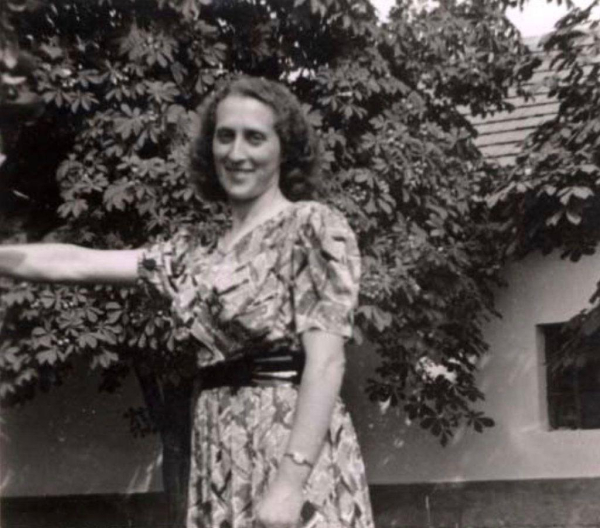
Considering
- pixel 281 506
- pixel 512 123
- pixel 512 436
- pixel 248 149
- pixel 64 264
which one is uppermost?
pixel 512 123

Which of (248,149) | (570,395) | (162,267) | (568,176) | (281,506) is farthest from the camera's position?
(570,395)

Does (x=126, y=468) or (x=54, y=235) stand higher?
(x=54, y=235)

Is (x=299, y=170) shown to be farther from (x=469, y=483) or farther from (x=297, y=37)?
(x=469, y=483)

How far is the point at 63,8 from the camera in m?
9.18

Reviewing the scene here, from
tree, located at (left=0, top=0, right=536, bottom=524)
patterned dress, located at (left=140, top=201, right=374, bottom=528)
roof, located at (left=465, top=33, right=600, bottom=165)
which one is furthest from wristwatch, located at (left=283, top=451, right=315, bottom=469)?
roof, located at (left=465, top=33, right=600, bottom=165)

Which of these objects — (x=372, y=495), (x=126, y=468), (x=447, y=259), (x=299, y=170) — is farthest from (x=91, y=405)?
(x=299, y=170)

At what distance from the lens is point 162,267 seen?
2986mm

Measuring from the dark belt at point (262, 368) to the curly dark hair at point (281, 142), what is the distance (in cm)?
41

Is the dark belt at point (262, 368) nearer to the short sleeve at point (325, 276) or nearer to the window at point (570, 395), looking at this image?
the short sleeve at point (325, 276)

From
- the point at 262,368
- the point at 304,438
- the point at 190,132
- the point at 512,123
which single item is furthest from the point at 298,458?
the point at 512,123

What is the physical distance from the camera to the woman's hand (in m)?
2.56

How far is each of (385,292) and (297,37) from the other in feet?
6.74

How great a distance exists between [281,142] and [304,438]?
707mm

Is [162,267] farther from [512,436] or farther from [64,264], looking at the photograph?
[512,436]
